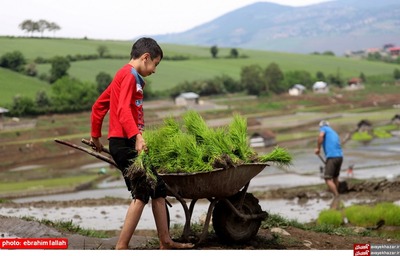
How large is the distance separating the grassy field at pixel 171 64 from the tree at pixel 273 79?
0.38 metres

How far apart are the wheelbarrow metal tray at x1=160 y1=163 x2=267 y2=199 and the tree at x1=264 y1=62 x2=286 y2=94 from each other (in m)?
23.7

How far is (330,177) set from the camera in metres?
14.0

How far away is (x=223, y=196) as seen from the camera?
6.93 m

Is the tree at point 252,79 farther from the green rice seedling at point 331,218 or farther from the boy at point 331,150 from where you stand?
the green rice seedling at point 331,218

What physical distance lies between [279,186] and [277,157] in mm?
12743

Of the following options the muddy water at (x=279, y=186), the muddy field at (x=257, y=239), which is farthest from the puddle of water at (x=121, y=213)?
the muddy field at (x=257, y=239)

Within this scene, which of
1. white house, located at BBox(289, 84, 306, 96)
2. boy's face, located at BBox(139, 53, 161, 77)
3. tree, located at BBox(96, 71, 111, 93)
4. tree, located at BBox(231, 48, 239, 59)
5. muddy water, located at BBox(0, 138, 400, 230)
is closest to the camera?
boy's face, located at BBox(139, 53, 161, 77)

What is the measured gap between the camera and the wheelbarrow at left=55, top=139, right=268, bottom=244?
676 centimetres

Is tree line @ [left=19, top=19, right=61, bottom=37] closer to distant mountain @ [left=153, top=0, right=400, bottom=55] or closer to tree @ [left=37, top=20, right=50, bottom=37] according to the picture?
tree @ [left=37, top=20, right=50, bottom=37]

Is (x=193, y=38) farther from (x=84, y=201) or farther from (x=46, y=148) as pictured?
(x=84, y=201)

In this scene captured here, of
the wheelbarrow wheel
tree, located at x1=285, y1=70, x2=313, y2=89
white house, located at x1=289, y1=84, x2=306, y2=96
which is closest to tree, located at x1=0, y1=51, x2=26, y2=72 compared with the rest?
the wheelbarrow wheel

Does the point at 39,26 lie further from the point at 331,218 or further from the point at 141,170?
the point at 141,170

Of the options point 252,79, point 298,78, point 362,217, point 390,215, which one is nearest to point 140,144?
point 390,215

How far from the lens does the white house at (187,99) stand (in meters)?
24.2
